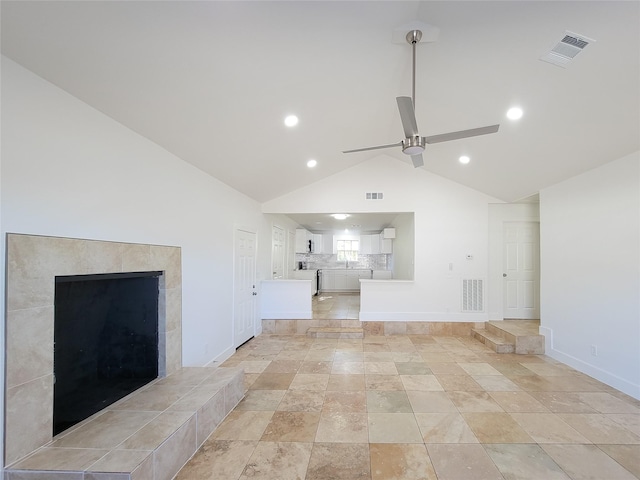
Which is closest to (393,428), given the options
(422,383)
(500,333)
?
(422,383)

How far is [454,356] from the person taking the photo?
4.62 meters

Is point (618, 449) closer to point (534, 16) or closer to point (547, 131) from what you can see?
point (547, 131)

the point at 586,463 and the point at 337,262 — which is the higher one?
the point at 337,262

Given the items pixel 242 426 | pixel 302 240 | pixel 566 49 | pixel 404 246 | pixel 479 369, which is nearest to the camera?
pixel 566 49

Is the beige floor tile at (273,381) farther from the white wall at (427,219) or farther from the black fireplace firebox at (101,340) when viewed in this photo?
the white wall at (427,219)

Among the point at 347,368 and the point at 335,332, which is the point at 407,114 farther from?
the point at 335,332

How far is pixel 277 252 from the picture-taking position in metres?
7.36

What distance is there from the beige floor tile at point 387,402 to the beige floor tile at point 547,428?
38.9 inches

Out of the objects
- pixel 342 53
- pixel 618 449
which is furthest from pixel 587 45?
pixel 618 449

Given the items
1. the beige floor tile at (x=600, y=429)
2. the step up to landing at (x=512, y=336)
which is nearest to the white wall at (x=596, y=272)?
the step up to landing at (x=512, y=336)

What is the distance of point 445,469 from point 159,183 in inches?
132

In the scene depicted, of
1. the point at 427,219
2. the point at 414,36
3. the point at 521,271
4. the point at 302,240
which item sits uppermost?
the point at 414,36

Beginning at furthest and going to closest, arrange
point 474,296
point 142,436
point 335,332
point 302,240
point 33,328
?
point 302,240 < point 474,296 < point 335,332 < point 142,436 < point 33,328

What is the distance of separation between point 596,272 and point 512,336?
1.62 metres
